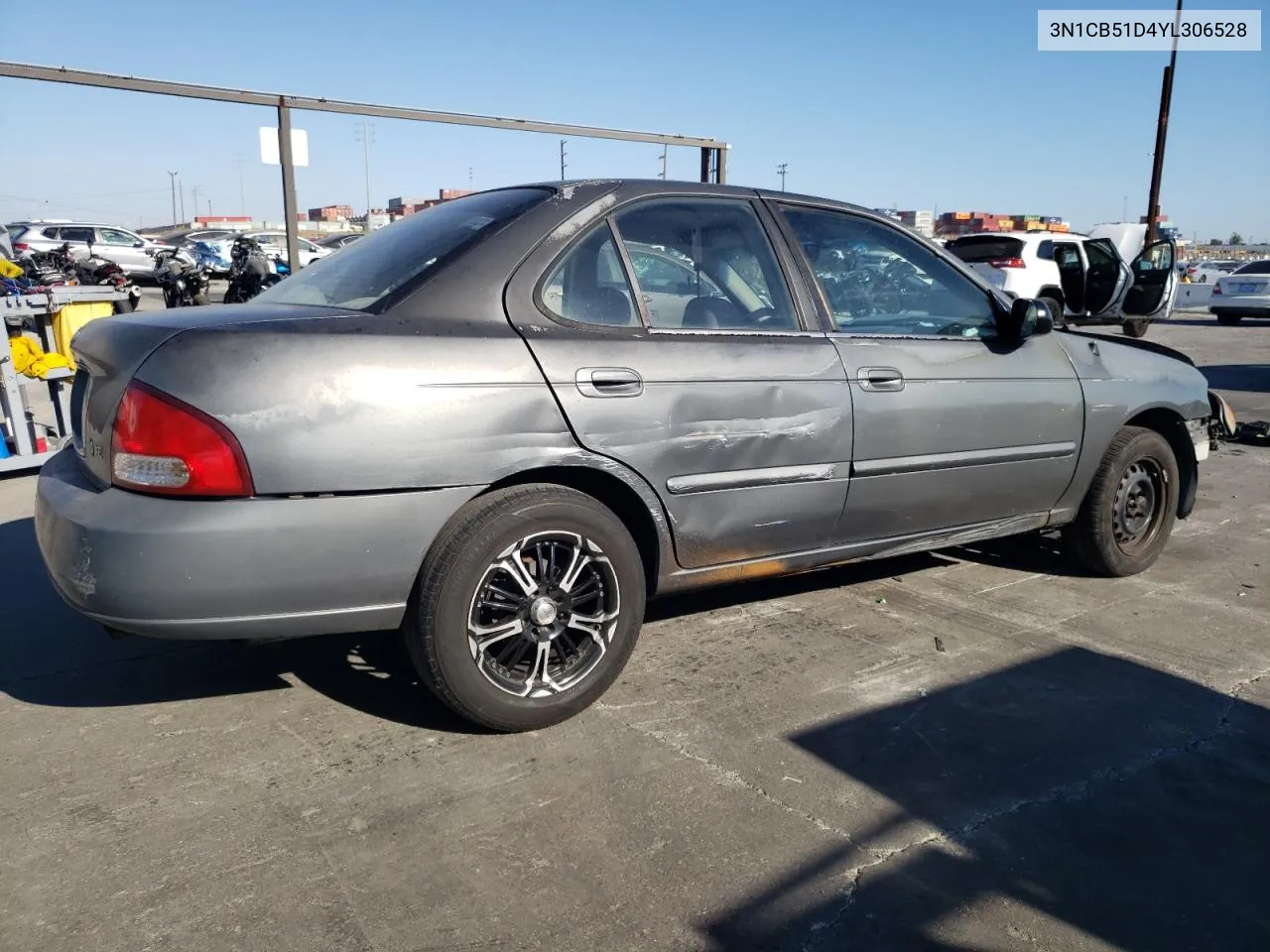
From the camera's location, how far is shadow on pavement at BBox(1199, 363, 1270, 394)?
11.8m

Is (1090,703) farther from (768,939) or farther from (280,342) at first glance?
(280,342)

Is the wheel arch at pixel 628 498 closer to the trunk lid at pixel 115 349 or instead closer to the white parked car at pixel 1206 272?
the trunk lid at pixel 115 349

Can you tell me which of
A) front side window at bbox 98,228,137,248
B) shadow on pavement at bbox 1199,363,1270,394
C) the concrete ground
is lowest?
the concrete ground

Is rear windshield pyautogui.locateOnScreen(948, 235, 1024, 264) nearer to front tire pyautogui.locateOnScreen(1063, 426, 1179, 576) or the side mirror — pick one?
front tire pyautogui.locateOnScreen(1063, 426, 1179, 576)

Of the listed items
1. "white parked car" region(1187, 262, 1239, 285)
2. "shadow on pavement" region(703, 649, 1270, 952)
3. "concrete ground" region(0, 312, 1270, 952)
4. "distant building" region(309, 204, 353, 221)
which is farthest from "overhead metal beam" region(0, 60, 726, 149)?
"distant building" region(309, 204, 353, 221)

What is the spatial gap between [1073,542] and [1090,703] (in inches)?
58.8

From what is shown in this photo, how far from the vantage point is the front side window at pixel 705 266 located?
3.38 metres

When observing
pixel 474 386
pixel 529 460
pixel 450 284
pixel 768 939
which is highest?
pixel 450 284

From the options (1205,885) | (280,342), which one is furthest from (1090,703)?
(280,342)

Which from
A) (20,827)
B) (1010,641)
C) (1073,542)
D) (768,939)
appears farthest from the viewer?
(1073,542)

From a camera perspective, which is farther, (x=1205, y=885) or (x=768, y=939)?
(x=1205, y=885)

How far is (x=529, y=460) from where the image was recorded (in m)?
2.92

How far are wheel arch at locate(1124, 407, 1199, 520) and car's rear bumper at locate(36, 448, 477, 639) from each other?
3479mm

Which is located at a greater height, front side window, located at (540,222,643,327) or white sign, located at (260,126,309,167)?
white sign, located at (260,126,309,167)
